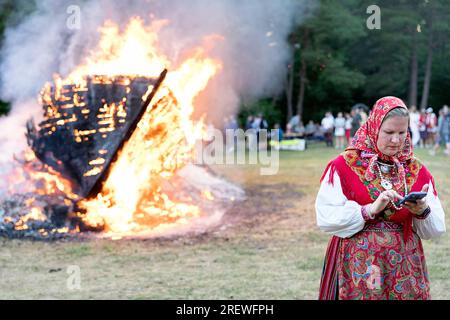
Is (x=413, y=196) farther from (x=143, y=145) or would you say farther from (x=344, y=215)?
(x=143, y=145)

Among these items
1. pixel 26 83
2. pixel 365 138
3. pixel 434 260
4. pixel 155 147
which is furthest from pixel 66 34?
pixel 365 138

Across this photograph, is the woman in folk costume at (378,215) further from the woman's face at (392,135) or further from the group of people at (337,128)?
the group of people at (337,128)

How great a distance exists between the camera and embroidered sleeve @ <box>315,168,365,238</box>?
12.3 feet

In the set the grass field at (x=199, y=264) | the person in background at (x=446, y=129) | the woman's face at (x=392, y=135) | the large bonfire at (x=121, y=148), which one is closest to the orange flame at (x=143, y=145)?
the large bonfire at (x=121, y=148)

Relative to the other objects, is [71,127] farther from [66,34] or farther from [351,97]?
[351,97]

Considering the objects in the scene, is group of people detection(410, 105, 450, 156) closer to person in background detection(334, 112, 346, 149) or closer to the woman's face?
person in background detection(334, 112, 346, 149)

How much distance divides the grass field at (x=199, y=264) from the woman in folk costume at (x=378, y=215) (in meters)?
2.62

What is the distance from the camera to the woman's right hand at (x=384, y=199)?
359cm

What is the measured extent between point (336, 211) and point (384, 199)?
0.98 feet

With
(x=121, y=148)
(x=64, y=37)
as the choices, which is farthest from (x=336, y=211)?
(x=64, y=37)

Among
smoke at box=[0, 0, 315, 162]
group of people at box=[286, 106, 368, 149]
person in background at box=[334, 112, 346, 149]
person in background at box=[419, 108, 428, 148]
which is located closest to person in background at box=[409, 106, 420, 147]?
person in background at box=[419, 108, 428, 148]

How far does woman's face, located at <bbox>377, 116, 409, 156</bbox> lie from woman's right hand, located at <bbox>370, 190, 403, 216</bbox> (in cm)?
27

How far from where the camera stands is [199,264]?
7691 millimetres
